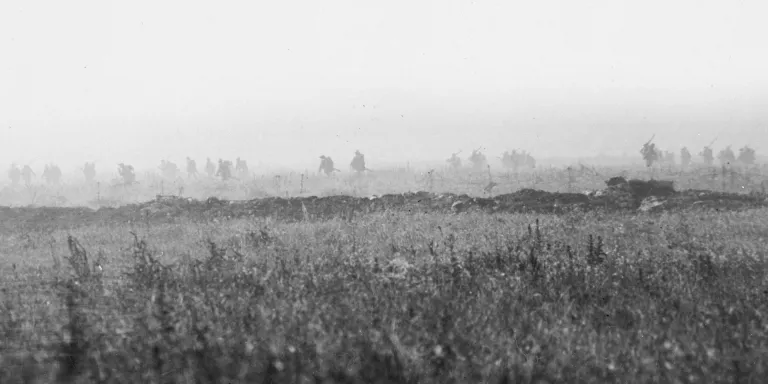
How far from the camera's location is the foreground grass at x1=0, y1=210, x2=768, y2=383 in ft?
12.0

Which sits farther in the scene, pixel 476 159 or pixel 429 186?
pixel 476 159

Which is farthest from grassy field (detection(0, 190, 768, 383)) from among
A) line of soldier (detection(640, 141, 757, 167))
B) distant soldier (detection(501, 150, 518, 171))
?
distant soldier (detection(501, 150, 518, 171))

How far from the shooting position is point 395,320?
4.51 m

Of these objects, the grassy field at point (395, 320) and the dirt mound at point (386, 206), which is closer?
the grassy field at point (395, 320)

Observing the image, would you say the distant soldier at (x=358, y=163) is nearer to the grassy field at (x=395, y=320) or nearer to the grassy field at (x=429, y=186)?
the grassy field at (x=429, y=186)

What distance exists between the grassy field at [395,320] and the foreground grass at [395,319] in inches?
0.6

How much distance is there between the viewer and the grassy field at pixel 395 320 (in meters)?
3.64

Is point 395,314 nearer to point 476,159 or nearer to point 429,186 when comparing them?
point 429,186

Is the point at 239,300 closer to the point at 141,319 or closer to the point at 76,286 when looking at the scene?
the point at 141,319

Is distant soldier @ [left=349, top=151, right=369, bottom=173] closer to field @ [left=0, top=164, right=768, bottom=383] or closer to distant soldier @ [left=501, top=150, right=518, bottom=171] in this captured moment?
distant soldier @ [left=501, top=150, right=518, bottom=171]

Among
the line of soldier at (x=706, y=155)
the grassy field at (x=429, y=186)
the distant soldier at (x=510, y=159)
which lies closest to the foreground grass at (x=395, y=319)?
the grassy field at (x=429, y=186)

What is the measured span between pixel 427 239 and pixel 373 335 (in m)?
5.93

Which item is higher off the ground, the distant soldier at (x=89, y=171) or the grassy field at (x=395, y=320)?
the distant soldier at (x=89, y=171)

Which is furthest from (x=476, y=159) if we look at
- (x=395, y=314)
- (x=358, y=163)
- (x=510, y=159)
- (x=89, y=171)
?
(x=395, y=314)
